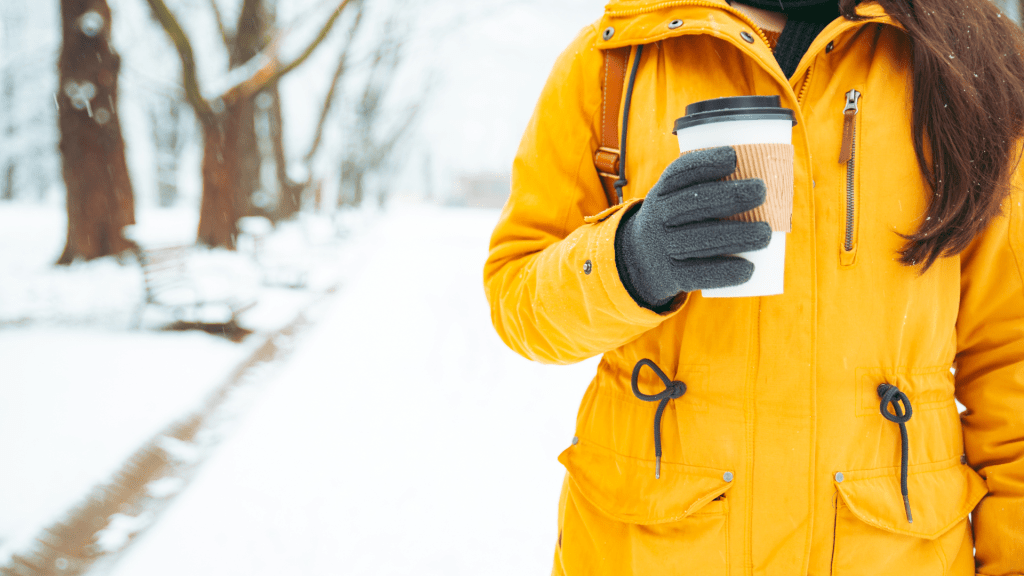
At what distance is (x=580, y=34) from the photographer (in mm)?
1377

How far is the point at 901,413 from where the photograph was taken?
1.16m

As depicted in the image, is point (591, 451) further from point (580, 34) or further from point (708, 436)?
point (580, 34)

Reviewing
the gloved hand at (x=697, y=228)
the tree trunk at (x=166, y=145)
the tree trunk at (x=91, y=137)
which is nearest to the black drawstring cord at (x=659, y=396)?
the gloved hand at (x=697, y=228)

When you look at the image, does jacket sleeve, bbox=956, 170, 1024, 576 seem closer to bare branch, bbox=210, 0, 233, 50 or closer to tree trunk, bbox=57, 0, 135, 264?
tree trunk, bbox=57, 0, 135, 264

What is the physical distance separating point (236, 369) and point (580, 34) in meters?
5.64

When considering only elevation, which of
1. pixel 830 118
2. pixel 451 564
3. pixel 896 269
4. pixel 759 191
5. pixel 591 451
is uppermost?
pixel 830 118

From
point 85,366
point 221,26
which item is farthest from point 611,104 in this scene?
point 221,26

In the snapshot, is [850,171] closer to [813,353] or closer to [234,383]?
[813,353]

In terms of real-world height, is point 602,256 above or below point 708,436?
above

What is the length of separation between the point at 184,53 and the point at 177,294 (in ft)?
11.0

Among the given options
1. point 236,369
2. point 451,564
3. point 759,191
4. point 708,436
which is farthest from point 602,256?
point 236,369

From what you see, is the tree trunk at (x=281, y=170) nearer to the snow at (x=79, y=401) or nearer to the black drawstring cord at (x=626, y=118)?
the snow at (x=79, y=401)

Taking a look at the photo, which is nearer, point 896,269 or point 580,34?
point 896,269

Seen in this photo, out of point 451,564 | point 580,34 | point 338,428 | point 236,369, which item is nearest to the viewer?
point 580,34
